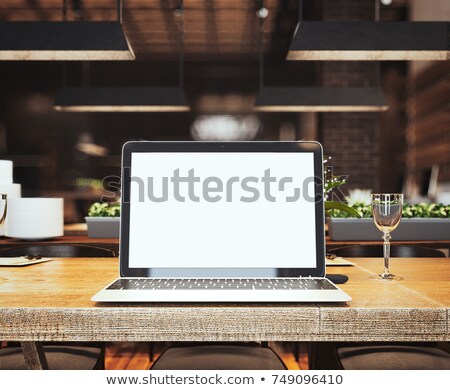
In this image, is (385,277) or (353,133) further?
(353,133)

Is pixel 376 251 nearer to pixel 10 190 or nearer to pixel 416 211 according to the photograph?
pixel 416 211

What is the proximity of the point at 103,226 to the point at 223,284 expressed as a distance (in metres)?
2.00

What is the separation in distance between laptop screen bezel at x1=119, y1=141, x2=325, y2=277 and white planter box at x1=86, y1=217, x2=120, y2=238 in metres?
1.78

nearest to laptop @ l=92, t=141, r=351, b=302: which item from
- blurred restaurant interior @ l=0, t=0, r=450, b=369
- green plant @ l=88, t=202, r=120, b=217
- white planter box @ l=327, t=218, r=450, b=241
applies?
blurred restaurant interior @ l=0, t=0, r=450, b=369

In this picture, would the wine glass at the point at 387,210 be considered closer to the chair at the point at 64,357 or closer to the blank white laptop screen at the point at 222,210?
the blank white laptop screen at the point at 222,210

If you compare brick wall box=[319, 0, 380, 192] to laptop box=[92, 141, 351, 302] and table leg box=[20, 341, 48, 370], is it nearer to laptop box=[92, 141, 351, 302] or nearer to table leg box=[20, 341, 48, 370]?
laptop box=[92, 141, 351, 302]

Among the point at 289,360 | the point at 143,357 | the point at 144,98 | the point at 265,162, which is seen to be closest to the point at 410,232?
the point at 289,360

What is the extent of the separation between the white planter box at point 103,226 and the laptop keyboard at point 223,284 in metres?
1.86

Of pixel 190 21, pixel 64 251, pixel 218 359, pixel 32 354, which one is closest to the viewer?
A: pixel 32 354

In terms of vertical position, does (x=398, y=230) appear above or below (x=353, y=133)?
below

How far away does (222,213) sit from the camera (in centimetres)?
A: 107

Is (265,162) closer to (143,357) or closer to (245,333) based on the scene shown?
(245,333)

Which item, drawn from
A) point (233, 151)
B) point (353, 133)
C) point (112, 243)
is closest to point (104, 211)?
point (112, 243)

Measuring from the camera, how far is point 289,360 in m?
2.96
